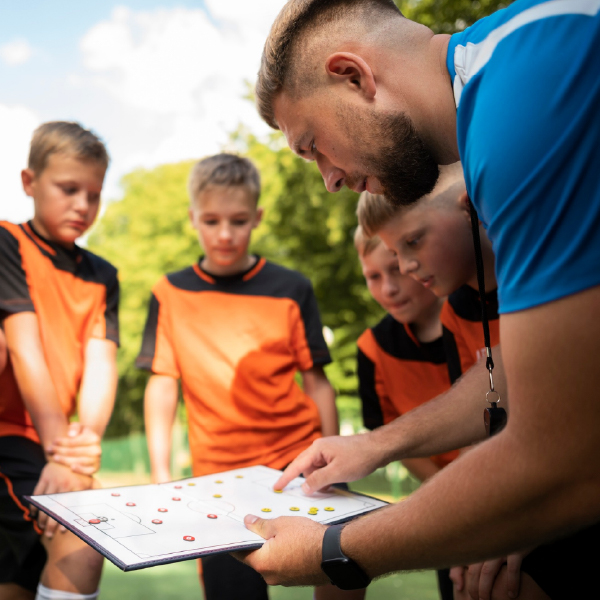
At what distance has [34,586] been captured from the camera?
2.62 meters

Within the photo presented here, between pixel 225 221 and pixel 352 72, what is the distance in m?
1.74

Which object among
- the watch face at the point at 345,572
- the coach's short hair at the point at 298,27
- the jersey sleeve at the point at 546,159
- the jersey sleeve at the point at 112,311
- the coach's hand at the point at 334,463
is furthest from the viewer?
the jersey sleeve at the point at 112,311

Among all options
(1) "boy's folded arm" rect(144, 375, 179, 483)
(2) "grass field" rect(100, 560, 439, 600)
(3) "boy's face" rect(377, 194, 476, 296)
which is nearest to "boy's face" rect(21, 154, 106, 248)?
(1) "boy's folded arm" rect(144, 375, 179, 483)

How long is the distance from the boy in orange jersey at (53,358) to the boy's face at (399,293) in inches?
54.3

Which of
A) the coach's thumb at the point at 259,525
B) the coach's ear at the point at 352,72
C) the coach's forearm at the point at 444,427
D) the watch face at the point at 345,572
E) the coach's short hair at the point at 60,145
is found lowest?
the watch face at the point at 345,572

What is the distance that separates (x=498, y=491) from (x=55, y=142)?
8.47 ft

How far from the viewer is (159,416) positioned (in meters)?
3.40

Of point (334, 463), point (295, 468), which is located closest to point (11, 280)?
point (295, 468)

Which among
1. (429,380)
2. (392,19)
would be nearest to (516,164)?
(392,19)

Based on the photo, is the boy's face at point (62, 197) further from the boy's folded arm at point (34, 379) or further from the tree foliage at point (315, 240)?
the tree foliage at point (315, 240)

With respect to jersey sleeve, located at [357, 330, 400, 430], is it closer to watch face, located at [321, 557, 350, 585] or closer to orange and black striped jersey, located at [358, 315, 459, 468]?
orange and black striped jersey, located at [358, 315, 459, 468]

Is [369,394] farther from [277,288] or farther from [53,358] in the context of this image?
[53,358]

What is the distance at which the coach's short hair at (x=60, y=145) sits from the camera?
298 centimetres

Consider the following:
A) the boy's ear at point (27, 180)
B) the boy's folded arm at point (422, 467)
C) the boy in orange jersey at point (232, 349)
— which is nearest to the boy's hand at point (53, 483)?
the boy in orange jersey at point (232, 349)
